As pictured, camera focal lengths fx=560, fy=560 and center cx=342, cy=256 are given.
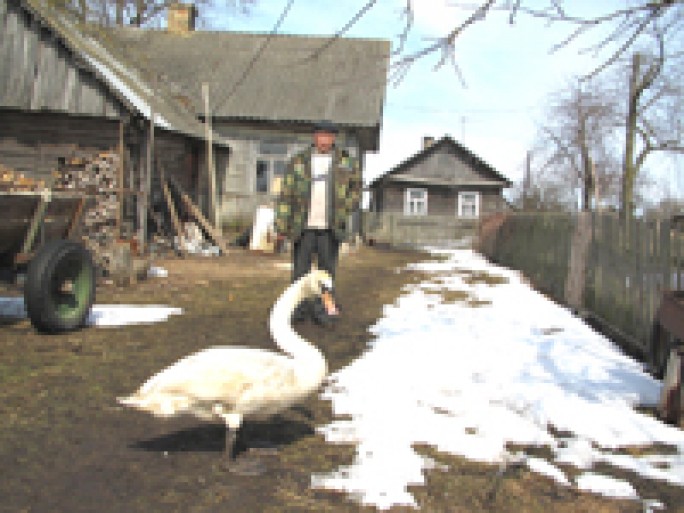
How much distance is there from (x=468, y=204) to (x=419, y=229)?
5443 mm

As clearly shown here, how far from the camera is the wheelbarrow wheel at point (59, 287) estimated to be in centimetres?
486

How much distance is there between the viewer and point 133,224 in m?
12.5

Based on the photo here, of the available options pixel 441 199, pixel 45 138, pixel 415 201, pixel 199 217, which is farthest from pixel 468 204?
pixel 45 138

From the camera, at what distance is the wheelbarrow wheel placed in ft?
15.9

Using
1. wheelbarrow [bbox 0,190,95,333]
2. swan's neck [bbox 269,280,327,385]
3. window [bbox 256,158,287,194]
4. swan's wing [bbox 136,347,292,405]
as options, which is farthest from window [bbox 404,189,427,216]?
swan's wing [bbox 136,347,292,405]

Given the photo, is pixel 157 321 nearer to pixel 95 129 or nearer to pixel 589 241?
pixel 589 241

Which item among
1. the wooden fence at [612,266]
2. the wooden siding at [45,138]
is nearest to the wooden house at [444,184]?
the wooden fence at [612,266]

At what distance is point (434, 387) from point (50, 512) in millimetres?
2631

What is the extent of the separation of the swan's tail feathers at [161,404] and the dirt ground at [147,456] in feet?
1.05

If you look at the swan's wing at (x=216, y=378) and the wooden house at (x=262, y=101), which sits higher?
the wooden house at (x=262, y=101)

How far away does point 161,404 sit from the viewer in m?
2.70

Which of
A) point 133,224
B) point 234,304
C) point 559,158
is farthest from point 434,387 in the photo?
point 559,158

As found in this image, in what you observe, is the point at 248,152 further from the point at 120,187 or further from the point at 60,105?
the point at 60,105

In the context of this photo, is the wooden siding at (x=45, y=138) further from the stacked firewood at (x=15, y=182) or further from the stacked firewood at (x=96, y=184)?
the stacked firewood at (x=15, y=182)
